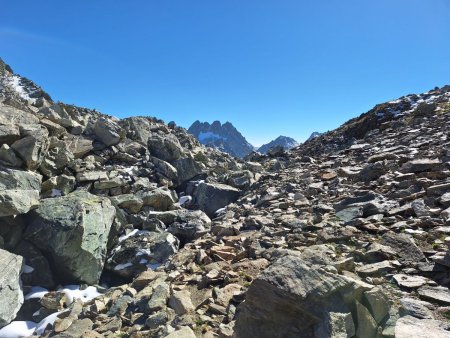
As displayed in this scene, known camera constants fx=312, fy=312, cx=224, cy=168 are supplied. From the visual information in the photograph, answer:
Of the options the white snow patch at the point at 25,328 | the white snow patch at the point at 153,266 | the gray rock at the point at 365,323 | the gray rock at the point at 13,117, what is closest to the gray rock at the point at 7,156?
the gray rock at the point at 13,117

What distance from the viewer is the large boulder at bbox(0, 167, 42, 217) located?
14.8 metres

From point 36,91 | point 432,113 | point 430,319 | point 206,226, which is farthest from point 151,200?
point 36,91

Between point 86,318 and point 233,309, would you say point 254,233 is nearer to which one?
point 233,309

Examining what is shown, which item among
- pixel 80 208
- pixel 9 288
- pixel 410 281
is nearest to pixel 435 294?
pixel 410 281

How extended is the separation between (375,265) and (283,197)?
10052 mm

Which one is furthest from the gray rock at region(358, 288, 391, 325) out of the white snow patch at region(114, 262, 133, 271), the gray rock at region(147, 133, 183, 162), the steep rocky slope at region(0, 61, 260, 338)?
the gray rock at region(147, 133, 183, 162)

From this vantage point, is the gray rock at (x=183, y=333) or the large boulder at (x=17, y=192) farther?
the large boulder at (x=17, y=192)

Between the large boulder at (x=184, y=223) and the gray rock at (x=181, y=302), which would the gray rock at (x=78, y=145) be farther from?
the gray rock at (x=181, y=302)

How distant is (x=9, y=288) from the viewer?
40.0 ft

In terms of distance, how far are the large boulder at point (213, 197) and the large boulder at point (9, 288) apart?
1292cm

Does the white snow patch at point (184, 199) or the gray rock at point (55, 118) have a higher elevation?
the gray rock at point (55, 118)

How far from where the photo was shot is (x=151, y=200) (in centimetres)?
2328

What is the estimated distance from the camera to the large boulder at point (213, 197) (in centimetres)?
2392

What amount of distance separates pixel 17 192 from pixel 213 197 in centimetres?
1284
